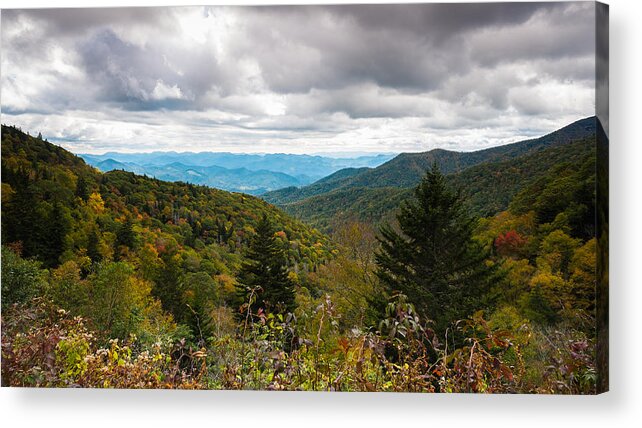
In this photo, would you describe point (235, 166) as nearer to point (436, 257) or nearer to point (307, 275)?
point (307, 275)

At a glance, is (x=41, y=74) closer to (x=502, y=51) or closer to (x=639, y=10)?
(x=502, y=51)

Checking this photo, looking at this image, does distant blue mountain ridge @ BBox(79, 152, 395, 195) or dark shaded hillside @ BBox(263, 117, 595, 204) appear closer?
dark shaded hillside @ BBox(263, 117, 595, 204)

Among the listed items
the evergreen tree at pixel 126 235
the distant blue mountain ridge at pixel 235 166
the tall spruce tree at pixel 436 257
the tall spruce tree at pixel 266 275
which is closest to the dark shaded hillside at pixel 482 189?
the tall spruce tree at pixel 436 257

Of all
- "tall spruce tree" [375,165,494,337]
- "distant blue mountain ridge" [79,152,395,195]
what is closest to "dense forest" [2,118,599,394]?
"tall spruce tree" [375,165,494,337]

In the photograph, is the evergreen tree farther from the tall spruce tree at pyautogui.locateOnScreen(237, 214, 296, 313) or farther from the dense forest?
the tall spruce tree at pyautogui.locateOnScreen(237, 214, 296, 313)

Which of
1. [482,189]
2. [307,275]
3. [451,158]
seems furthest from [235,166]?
[482,189]

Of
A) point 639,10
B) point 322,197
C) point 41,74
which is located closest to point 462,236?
point 322,197

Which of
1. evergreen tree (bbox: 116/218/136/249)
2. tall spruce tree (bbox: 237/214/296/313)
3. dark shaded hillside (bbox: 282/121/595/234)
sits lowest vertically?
tall spruce tree (bbox: 237/214/296/313)
